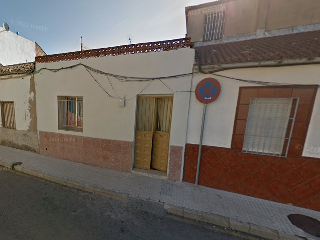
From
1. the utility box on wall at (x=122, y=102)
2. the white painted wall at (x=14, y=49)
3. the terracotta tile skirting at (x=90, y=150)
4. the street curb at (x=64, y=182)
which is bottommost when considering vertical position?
the street curb at (x=64, y=182)

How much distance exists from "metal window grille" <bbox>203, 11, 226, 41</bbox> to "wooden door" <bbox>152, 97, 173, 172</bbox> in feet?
15.3

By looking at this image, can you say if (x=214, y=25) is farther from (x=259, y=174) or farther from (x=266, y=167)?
(x=259, y=174)

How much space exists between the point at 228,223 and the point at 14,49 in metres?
16.4

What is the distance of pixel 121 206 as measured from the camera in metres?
3.09

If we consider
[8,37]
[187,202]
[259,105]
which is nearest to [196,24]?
[259,105]

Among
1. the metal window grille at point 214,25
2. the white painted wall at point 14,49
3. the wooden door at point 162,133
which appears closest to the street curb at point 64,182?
the wooden door at point 162,133

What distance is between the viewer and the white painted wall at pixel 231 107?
9.34 feet

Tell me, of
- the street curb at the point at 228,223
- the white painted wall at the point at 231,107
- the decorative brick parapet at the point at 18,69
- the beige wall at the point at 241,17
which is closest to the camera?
the street curb at the point at 228,223

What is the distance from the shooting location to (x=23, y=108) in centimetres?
580

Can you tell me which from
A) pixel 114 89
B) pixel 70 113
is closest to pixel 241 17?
pixel 114 89

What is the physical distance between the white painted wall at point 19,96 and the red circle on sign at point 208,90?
6.87 m

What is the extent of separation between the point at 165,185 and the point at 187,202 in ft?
2.78

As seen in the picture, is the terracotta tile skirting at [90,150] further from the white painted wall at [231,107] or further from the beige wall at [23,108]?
the white painted wall at [231,107]

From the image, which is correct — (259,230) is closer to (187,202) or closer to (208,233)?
(208,233)
